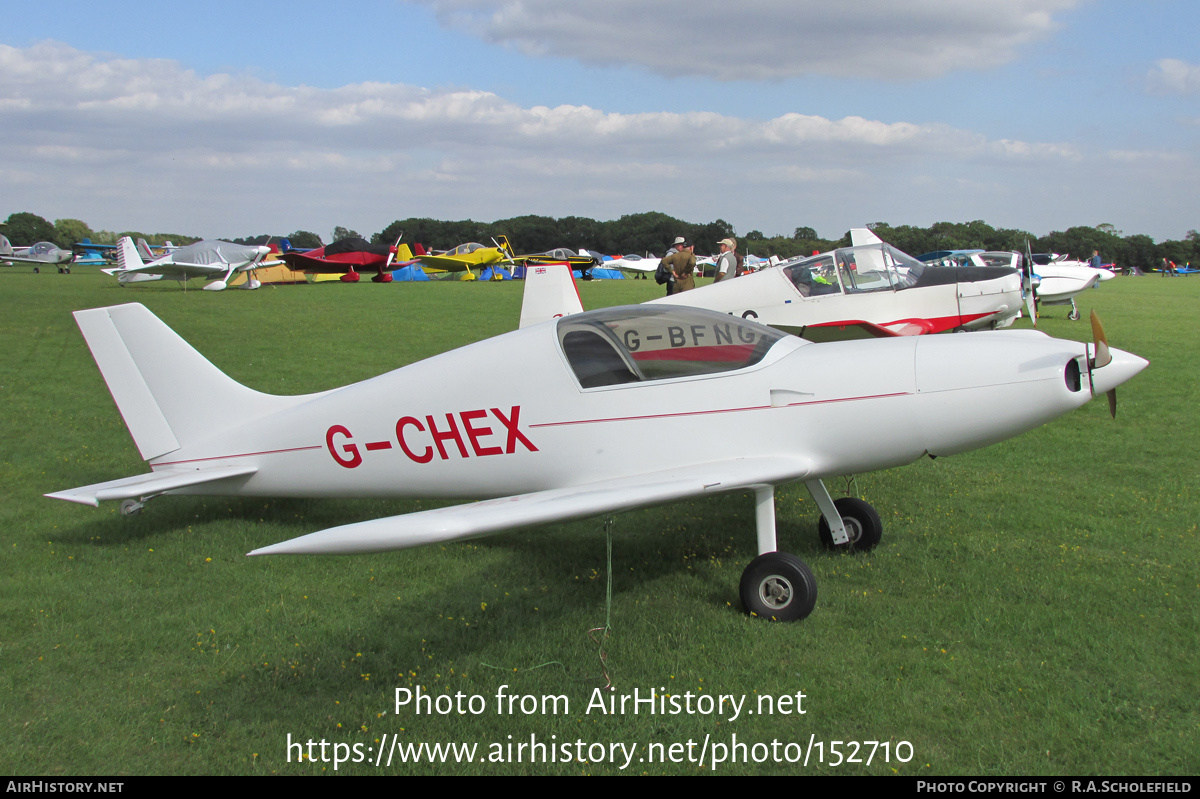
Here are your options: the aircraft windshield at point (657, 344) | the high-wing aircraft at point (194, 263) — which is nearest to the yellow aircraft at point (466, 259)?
the high-wing aircraft at point (194, 263)

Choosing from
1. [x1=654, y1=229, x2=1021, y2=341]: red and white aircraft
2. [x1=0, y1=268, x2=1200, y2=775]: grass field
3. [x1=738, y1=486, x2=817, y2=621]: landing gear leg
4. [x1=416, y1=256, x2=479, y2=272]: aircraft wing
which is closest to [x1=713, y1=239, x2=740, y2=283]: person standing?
[x1=654, y1=229, x2=1021, y2=341]: red and white aircraft

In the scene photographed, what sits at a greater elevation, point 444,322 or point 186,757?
point 444,322

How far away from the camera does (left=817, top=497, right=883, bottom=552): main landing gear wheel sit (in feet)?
17.6

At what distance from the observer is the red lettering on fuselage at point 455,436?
4809 mm

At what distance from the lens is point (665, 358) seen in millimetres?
4676

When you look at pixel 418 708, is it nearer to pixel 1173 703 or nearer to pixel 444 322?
pixel 1173 703

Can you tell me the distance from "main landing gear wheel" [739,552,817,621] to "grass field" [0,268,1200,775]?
0.32 ft

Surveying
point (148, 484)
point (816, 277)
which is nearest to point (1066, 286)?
point (816, 277)

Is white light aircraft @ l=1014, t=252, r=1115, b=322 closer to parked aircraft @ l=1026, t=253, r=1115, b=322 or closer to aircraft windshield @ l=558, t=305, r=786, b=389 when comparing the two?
parked aircraft @ l=1026, t=253, r=1115, b=322

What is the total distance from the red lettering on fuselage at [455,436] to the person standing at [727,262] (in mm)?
9305

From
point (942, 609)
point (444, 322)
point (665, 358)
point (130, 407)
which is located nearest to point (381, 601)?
point (665, 358)

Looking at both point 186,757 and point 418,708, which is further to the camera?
point 418,708

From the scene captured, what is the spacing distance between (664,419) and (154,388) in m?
3.79
